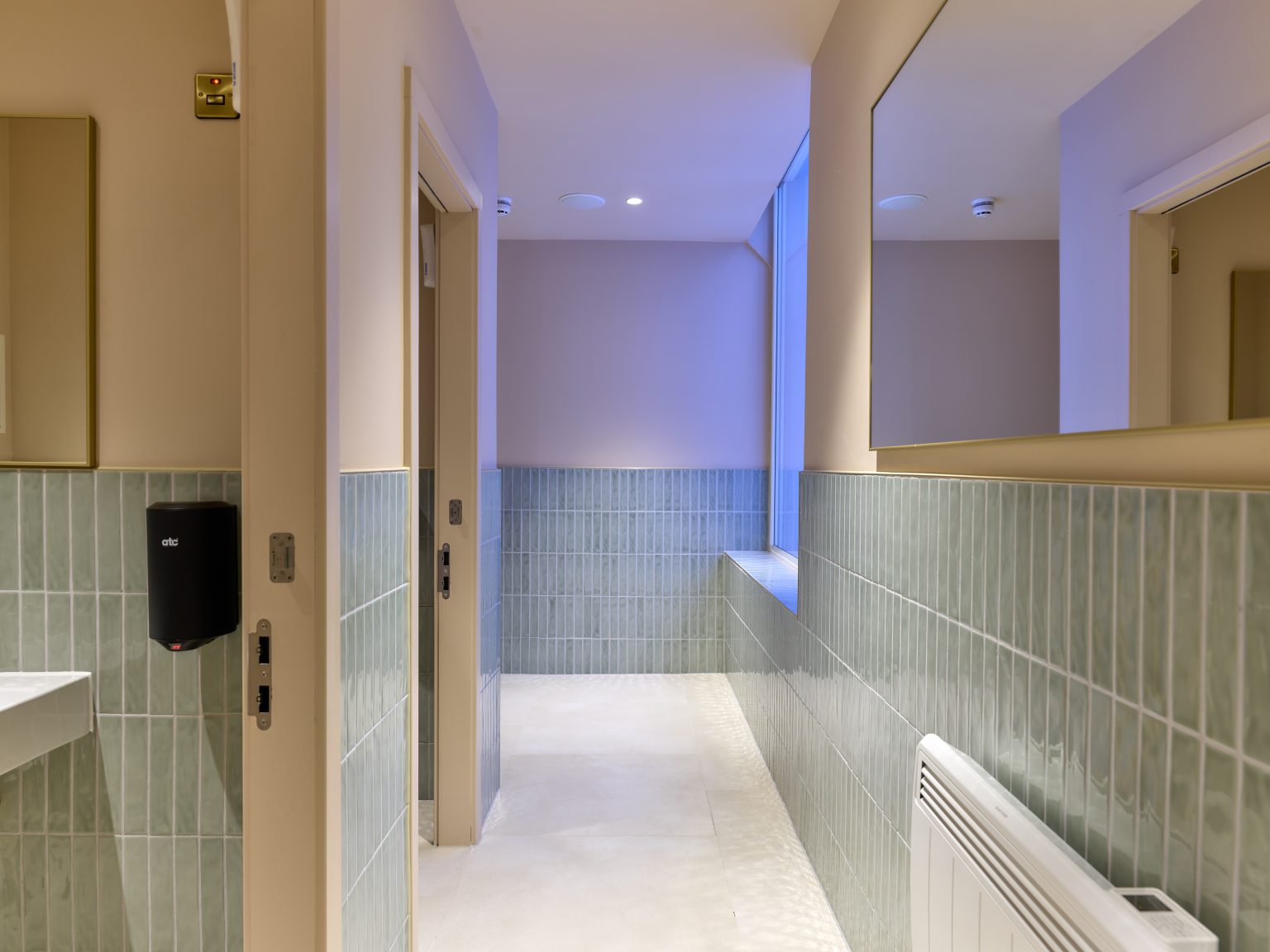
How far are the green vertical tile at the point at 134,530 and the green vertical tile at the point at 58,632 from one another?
4.7 inches

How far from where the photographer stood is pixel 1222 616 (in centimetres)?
73

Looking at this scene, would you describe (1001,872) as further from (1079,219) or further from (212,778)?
(212,778)

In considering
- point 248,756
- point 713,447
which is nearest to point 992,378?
point 248,756

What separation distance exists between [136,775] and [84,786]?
10cm

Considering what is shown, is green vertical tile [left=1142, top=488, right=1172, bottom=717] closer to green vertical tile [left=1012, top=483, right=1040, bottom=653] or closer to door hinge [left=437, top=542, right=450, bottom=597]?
green vertical tile [left=1012, top=483, right=1040, bottom=653]

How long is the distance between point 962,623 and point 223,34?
65.0 inches

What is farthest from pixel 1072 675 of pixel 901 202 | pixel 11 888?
pixel 11 888

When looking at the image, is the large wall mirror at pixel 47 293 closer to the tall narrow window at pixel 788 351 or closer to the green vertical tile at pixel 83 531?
the green vertical tile at pixel 83 531

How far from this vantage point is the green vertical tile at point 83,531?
4.58 ft

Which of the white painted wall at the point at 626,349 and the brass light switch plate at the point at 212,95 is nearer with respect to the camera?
the brass light switch plate at the point at 212,95

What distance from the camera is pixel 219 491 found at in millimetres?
1355

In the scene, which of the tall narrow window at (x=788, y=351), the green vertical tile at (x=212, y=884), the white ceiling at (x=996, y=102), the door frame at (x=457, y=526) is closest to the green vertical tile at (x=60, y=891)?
the green vertical tile at (x=212, y=884)

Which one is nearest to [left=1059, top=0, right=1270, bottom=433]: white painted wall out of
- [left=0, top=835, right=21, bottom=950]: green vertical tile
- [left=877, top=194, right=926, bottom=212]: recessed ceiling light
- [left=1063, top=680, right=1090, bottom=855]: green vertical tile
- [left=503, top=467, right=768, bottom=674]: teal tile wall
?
[left=1063, top=680, right=1090, bottom=855]: green vertical tile

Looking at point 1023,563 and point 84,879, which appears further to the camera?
point 84,879
